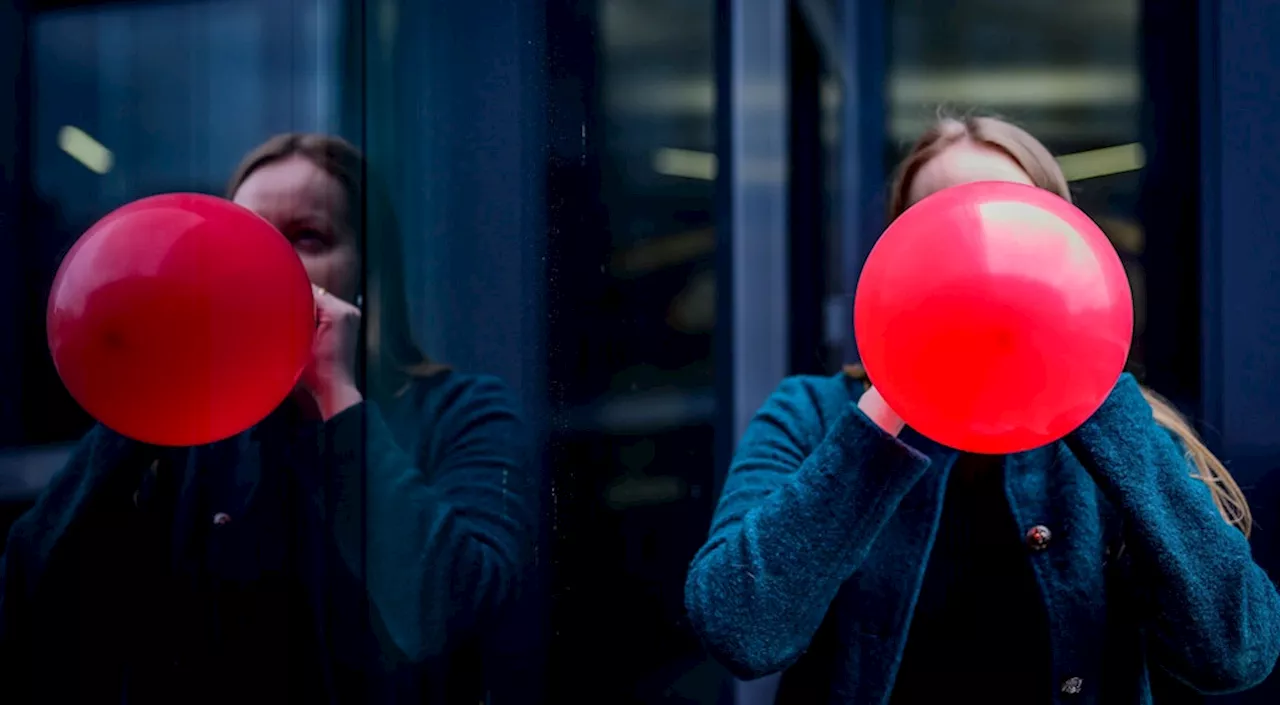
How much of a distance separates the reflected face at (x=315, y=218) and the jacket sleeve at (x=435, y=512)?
0.11m

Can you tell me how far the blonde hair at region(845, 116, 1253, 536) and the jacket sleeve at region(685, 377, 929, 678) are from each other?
252 mm

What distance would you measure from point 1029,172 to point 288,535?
2.82ft

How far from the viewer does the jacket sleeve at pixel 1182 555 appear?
0.85 meters

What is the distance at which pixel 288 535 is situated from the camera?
76cm

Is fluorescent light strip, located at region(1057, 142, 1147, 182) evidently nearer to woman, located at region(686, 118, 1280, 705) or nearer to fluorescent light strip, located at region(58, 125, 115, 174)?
woman, located at region(686, 118, 1280, 705)

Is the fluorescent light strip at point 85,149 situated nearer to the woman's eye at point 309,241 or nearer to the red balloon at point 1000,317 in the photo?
the woman's eye at point 309,241

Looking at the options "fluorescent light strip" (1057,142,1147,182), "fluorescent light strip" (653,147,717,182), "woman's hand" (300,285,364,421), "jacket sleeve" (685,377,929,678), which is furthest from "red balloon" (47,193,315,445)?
"fluorescent light strip" (1057,142,1147,182)

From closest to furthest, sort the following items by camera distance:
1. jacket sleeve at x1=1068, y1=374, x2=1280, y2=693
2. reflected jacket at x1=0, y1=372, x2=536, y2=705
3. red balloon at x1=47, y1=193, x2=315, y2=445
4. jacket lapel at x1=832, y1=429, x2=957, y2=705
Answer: red balloon at x1=47, y1=193, x2=315, y2=445
reflected jacket at x1=0, y1=372, x2=536, y2=705
jacket sleeve at x1=1068, y1=374, x2=1280, y2=693
jacket lapel at x1=832, y1=429, x2=957, y2=705

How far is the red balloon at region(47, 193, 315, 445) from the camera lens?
0.62 metres

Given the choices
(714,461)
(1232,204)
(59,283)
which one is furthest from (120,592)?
(1232,204)

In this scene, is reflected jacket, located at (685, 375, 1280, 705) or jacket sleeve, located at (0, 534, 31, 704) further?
reflected jacket, located at (685, 375, 1280, 705)

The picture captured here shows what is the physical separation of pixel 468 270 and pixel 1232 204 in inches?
44.7

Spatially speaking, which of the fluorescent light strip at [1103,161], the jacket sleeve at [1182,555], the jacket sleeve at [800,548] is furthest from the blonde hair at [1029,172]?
the fluorescent light strip at [1103,161]

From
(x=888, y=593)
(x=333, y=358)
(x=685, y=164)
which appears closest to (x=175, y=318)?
(x=333, y=358)
